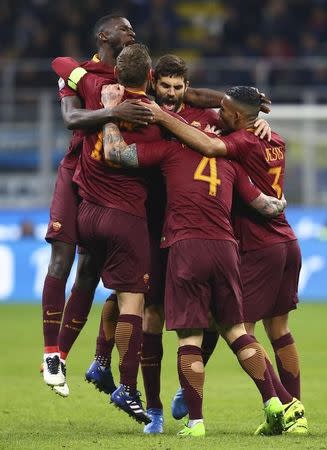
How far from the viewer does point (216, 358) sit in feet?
39.3

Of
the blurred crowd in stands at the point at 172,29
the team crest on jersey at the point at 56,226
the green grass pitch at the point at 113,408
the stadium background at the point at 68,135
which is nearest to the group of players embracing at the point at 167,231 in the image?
the team crest on jersey at the point at 56,226

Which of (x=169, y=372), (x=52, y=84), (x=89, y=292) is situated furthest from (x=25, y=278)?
(x=89, y=292)

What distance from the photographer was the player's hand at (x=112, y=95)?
24.1 feet

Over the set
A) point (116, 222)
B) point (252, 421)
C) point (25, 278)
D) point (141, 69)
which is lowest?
point (25, 278)

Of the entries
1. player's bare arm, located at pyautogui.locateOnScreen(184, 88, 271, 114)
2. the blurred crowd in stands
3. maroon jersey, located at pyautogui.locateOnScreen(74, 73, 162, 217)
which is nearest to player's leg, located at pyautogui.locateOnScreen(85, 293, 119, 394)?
maroon jersey, located at pyautogui.locateOnScreen(74, 73, 162, 217)

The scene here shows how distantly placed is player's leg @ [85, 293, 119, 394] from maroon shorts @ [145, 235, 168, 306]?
33cm

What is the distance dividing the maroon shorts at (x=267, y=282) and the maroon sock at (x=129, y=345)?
72 centimetres

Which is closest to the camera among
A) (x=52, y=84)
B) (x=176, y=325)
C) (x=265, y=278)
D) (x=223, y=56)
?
(x=176, y=325)

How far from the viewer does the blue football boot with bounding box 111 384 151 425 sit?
23.2 feet

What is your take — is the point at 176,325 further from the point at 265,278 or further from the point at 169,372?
the point at 169,372

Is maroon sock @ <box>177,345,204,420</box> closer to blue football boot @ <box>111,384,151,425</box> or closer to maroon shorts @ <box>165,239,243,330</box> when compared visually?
maroon shorts @ <box>165,239,243,330</box>

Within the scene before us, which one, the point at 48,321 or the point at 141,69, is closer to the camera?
the point at 141,69

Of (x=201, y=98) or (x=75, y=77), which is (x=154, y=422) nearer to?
(x=201, y=98)

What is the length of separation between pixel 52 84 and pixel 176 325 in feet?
39.1
